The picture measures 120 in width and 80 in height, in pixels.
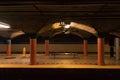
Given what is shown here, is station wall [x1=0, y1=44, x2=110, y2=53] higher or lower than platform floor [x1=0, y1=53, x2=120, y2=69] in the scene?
higher

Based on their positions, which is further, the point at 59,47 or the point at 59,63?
the point at 59,47
